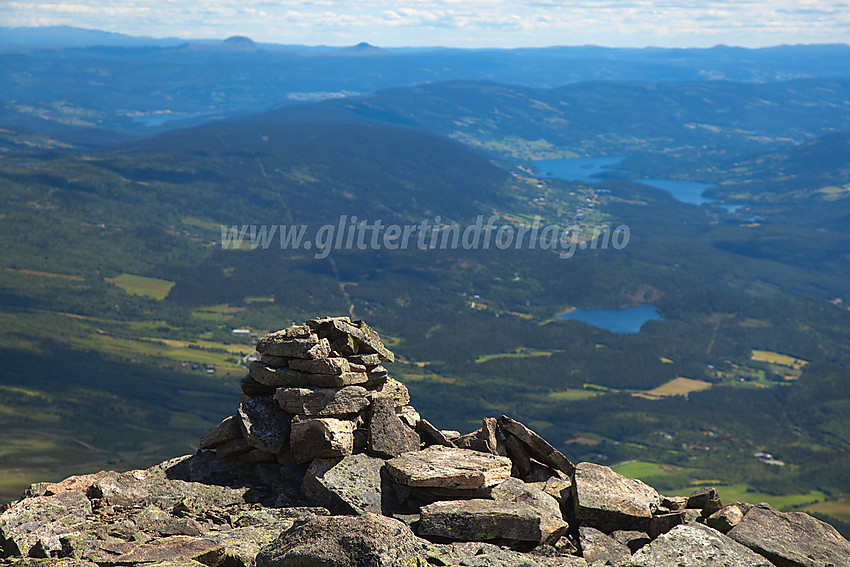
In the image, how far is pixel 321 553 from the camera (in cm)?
1981

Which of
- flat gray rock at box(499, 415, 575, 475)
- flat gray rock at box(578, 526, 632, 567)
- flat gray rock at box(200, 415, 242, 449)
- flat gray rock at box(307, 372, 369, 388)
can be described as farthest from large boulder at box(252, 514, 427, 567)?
flat gray rock at box(499, 415, 575, 475)

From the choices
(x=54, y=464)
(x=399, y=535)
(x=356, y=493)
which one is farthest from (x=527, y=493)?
(x=54, y=464)

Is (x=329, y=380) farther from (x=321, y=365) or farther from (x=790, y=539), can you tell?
(x=790, y=539)

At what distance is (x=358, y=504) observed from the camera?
1013 inches

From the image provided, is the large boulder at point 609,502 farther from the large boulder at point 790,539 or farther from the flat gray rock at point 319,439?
the flat gray rock at point 319,439

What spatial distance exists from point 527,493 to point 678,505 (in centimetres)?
591

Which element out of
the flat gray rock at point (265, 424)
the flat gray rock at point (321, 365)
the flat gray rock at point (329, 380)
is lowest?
the flat gray rock at point (265, 424)

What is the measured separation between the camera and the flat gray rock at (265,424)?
29656mm

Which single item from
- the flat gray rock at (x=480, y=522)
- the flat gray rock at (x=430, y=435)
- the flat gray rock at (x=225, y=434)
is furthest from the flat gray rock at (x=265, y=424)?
the flat gray rock at (x=480, y=522)

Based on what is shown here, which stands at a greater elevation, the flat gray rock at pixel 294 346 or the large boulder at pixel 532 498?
the flat gray rock at pixel 294 346

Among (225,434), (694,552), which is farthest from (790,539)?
(225,434)

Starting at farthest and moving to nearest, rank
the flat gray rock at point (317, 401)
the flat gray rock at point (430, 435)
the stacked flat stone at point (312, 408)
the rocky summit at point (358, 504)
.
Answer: the flat gray rock at point (430, 435) → the flat gray rock at point (317, 401) → the stacked flat stone at point (312, 408) → the rocky summit at point (358, 504)

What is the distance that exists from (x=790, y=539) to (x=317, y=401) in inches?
659

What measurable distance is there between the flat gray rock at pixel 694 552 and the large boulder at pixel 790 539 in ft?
3.83
